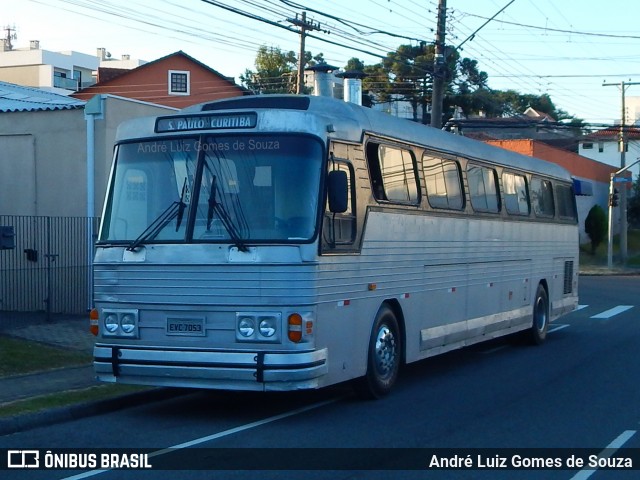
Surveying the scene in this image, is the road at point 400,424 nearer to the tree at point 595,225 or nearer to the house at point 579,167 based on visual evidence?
the house at point 579,167

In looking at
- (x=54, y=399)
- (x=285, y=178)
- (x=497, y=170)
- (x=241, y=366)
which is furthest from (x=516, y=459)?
(x=497, y=170)

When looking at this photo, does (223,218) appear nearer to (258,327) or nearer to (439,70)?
(258,327)

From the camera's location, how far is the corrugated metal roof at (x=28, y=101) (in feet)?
64.6

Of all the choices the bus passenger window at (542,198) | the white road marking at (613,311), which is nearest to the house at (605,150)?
the white road marking at (613,311)

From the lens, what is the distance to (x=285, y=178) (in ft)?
32.6

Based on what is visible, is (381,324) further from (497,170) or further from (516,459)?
(497,170)

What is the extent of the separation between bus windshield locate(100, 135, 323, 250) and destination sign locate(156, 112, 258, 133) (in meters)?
0.13

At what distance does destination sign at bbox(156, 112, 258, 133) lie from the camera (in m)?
10.2

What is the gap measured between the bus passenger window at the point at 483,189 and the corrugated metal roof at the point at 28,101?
344 inches

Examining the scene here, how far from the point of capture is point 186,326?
998 cm

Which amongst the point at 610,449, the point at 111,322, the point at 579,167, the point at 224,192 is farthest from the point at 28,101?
the point at 579,167

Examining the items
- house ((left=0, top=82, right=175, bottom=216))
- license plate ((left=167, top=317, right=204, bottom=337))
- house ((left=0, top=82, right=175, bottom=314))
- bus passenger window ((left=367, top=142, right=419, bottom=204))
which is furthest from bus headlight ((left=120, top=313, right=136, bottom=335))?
house ((left=0, top=82, right=175, bottom=216))

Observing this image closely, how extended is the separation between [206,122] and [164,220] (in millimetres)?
1188

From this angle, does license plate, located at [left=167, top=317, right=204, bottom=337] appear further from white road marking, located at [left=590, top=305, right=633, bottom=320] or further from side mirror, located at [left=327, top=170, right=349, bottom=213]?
white road marking, located at [left=590, top=305, right=633, bottom=320]
